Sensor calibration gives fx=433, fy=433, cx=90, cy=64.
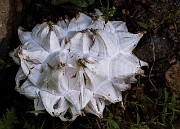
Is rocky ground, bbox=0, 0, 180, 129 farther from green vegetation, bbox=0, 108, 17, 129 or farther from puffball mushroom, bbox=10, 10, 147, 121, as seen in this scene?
puffball mushroom, bbox=10, 10, 147, 121

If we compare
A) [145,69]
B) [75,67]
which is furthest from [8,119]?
[145,69]

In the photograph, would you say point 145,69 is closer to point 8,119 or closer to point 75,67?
point 75,67

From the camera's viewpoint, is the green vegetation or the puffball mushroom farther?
the green vegetation

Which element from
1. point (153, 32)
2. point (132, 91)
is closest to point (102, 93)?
point (132, 91)

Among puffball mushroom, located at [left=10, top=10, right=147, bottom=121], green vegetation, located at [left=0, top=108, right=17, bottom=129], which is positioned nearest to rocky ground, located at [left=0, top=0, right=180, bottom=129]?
green vegetation, located at [left=0, top=108, right=17, bottom=129]

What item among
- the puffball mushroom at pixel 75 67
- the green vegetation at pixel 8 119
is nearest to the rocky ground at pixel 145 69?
the green vegetation at pixel 8 119
